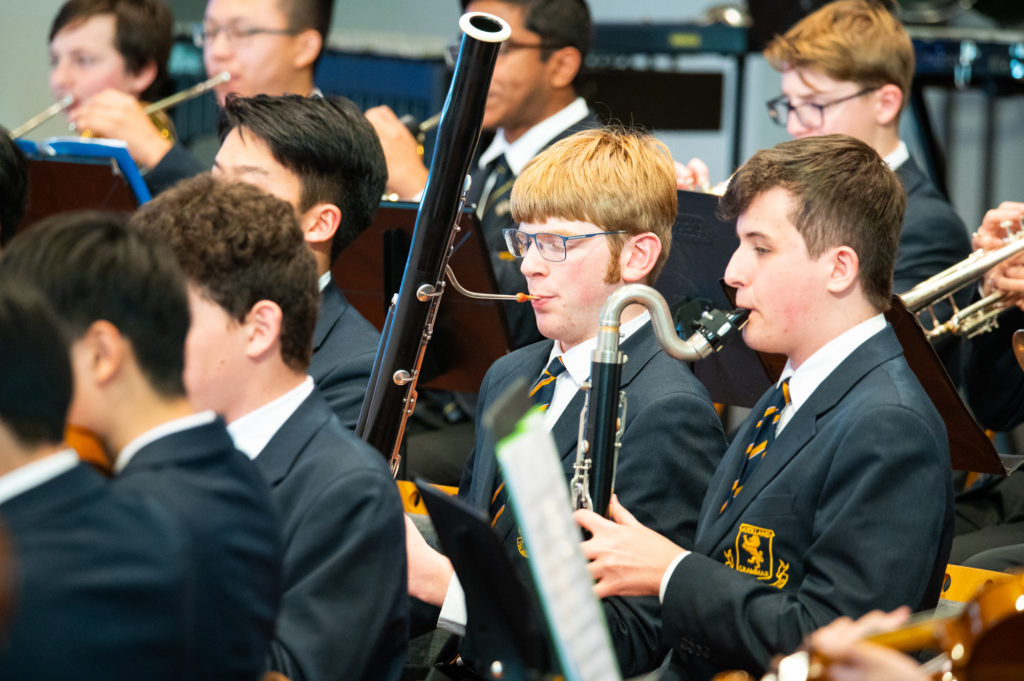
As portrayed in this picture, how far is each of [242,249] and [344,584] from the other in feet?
1.64

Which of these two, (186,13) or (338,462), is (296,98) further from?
(186,13)

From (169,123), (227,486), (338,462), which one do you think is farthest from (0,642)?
(169,123)

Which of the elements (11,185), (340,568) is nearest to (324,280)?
(11,185)

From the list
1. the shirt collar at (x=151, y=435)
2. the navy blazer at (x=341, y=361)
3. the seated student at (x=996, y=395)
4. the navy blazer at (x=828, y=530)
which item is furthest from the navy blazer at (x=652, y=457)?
the shirt collar at (x=151, y=435)

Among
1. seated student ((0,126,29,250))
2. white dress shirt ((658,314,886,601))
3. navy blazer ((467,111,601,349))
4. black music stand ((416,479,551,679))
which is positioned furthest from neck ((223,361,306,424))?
seated student ((0,126,29,250))

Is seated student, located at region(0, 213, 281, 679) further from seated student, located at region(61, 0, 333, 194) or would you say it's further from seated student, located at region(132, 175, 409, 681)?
seated student, located at region(61, 0, 333, 194)

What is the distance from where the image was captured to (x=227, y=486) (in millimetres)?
1355

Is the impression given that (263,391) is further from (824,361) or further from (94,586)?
(824,361)

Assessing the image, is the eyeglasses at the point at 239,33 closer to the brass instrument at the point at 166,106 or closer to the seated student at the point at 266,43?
the seated student at the point at 266,43

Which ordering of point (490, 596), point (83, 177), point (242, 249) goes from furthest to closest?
point (83, 177) → point (242, 249) → point (490, 596)

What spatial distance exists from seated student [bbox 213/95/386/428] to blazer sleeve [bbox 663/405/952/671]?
0.93m

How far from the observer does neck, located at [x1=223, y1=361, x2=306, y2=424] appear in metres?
1.82

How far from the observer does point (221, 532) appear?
131cm

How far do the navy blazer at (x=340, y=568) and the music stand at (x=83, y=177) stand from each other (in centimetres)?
154
